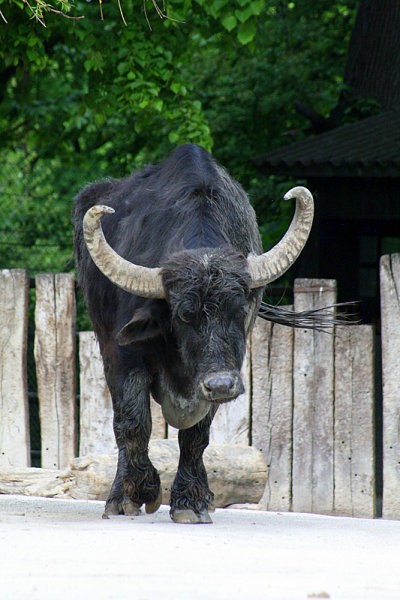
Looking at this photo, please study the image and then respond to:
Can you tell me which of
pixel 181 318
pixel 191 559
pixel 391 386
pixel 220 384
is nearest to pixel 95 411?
pixel 391 386

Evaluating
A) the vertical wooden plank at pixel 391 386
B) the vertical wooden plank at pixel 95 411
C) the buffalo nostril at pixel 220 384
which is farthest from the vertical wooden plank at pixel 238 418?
the buffalo nostril at pixel 220 384

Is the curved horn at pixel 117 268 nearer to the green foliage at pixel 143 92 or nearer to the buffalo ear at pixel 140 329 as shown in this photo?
the buffalo ear at pixel 140 329

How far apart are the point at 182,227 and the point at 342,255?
6573 mm

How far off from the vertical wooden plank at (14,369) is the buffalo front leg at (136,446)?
2390mm

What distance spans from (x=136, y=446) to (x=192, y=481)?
401mm

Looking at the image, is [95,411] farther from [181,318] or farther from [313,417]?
[181,318]

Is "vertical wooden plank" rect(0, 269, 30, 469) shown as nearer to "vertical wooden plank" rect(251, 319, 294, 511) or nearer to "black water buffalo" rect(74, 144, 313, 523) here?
"vertical wooden plank" rect(251, 319, 294, 511)

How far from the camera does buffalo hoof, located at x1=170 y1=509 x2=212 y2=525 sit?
658 cm

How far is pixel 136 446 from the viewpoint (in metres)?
6.55

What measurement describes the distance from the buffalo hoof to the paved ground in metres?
0.09

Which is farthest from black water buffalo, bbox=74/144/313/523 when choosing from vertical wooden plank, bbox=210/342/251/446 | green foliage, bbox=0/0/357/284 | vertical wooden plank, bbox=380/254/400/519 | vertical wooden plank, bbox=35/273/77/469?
green foliage, bbox=0/0/357/284

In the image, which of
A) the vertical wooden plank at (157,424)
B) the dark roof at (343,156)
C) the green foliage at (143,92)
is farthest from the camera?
the dark roof at (343,156)

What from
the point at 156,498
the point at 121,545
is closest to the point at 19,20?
the point at 156,498

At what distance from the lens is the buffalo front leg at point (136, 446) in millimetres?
6523
